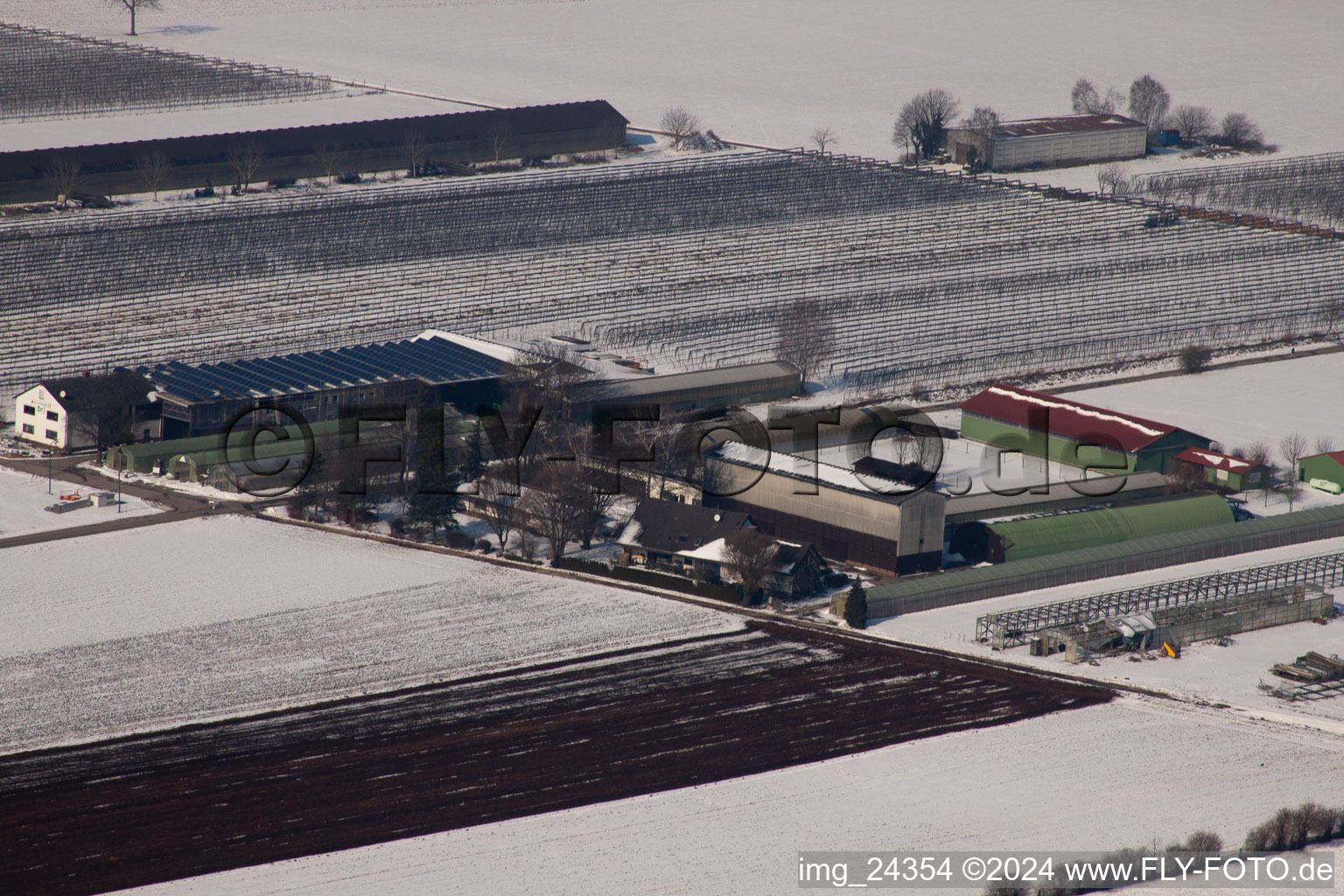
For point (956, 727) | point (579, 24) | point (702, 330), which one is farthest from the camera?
point (579, 24)

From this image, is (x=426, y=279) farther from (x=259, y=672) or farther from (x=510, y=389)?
(x=259, y=672)

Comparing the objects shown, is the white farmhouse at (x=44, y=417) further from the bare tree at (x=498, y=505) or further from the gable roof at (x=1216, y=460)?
the gable roof at (x=1216, y=460)

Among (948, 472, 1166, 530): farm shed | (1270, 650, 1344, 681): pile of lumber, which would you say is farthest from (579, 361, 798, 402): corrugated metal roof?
(1270, 650, 1344, 681): pile of lumber

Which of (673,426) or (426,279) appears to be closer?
(673,426)

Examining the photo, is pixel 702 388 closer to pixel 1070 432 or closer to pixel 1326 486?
pixel 1070 432

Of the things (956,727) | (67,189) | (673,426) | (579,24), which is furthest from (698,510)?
(579,24)

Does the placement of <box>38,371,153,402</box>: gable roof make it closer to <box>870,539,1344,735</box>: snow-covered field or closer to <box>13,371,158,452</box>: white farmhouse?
<box>13,371,158,452</box>: white farmhouse

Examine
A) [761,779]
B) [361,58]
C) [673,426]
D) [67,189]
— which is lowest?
[761,779]
